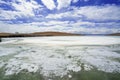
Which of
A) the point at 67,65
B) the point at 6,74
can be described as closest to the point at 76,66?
the point at 67,65

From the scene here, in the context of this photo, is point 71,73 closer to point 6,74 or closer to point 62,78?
point 62,78

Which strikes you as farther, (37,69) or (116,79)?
(37,69)

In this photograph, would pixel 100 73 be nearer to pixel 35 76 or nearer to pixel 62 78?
pixel 62 78

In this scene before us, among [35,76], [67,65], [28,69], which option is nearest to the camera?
[35,76]

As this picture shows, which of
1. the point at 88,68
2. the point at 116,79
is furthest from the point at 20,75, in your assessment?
the point at 116,79

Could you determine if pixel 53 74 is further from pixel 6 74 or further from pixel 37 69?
pixel 6 74

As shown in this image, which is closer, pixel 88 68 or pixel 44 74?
pixel 44 74

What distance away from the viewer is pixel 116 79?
3826mm

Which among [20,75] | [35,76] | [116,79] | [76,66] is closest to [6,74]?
[20,75]

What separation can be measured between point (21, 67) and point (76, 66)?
2323 mm

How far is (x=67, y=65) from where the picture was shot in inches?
199

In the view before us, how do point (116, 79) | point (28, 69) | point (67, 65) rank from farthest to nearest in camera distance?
point (67, 65) < point (28, 69) < point (116, 79)

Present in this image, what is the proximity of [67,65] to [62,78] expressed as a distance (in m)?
1.20

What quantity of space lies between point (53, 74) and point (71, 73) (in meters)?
0.66
